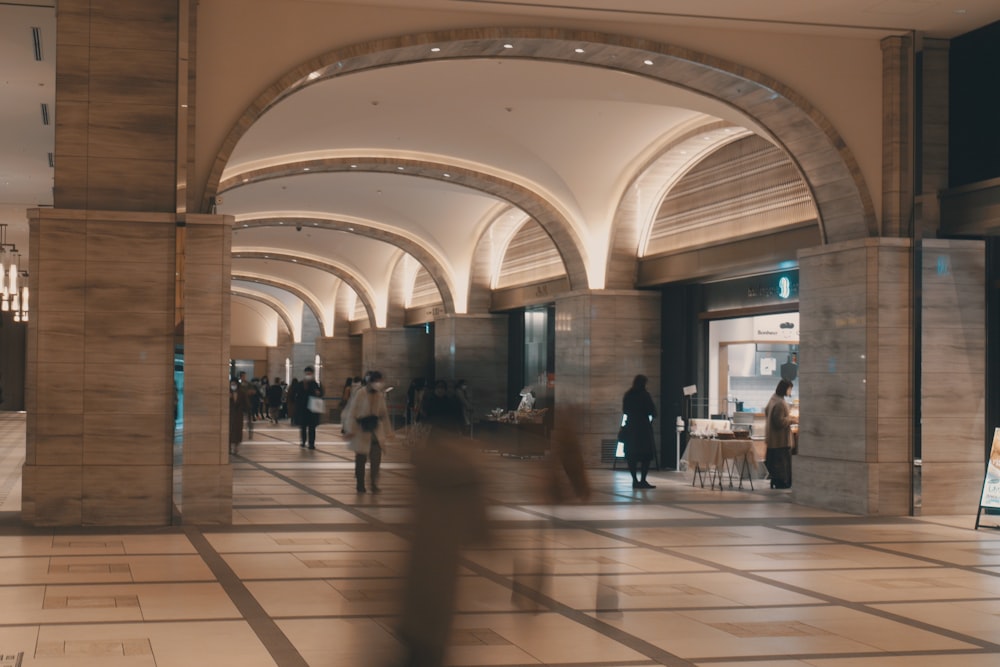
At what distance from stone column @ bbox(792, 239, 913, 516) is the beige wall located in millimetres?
1661

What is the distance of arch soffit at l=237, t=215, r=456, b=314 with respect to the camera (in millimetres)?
22906

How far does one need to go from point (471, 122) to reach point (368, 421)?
4764 mm

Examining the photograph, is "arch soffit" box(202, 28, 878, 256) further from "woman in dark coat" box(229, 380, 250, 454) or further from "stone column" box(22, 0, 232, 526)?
"woman in dark coat" box(229, 380, 250, 454)

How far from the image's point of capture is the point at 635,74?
38.8 ft

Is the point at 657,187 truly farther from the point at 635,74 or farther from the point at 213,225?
the point at 213,225

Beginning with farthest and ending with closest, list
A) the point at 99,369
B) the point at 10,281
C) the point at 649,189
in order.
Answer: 1. the point at 10,281
2. the point at 649,189
3. the point at 99,369

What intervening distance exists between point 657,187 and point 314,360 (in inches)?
1018

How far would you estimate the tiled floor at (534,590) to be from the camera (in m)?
5.52

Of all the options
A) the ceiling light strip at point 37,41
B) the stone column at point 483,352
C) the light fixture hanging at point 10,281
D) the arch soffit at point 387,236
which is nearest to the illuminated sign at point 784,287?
the ceiling light strip at point 37,41

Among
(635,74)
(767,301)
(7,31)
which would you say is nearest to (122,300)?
(7,31)

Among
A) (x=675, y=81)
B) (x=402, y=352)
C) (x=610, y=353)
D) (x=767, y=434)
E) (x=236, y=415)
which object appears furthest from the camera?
(x=402, y=352)

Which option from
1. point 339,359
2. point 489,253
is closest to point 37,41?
point 489,253

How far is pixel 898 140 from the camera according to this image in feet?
38.3

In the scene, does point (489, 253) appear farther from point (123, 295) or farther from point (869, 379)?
point (123, 295)
